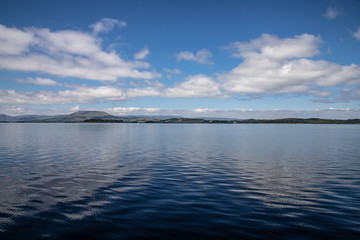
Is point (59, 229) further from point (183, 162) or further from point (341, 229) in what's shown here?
point (183, 162)

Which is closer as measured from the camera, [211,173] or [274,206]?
[274,206]

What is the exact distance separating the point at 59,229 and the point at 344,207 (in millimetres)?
19535

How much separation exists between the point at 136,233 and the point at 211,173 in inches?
677

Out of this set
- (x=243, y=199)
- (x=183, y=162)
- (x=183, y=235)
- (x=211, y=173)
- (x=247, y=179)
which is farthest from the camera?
(x=183, y=162)

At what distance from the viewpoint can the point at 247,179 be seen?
83.9 feet

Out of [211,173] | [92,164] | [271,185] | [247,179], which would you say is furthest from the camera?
[92,164]

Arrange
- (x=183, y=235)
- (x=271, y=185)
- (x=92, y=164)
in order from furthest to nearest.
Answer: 1. (x=92, y=164)
2. (x=271, y=185)
3. (x=183, y=235)

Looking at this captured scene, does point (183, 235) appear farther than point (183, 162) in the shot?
No

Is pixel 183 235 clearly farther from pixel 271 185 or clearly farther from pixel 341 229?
pixel 271 185

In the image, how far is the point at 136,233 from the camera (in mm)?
12562

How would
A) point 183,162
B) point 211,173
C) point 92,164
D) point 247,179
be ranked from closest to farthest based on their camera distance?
1. point 247,179
2. point 211,173
3. point 92,164
4. point 183,162

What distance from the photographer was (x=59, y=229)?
42.3 feet

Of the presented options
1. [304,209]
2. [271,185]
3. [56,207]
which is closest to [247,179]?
[271,185]

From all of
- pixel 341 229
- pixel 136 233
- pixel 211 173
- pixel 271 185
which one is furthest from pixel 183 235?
pixel 211 173
